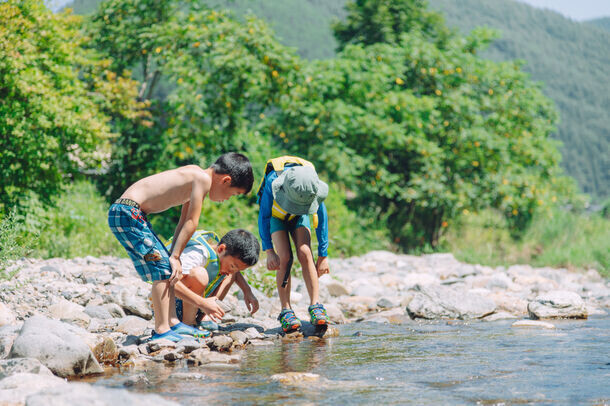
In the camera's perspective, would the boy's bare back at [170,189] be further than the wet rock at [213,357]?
Yes

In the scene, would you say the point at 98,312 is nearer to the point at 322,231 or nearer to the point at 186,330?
the point at 186,330

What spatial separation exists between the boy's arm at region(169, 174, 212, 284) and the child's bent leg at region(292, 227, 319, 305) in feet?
3.47

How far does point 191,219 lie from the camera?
383 cm

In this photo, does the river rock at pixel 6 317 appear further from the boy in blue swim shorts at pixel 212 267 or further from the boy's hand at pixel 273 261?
the boy's hand at pixel 273 261

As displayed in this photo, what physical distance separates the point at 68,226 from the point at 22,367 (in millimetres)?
6334

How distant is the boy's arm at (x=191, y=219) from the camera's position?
151 inches

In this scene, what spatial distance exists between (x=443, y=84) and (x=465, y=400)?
10848 mm

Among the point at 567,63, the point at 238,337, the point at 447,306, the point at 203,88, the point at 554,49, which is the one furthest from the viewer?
the point at 554,49

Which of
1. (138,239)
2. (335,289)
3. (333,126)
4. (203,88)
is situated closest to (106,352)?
(138,239)

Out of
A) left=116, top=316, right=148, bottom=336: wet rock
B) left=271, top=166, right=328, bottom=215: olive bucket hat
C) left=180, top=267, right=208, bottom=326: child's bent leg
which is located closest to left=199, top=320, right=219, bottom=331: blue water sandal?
left=180, top=267, right=208, bottom=326: child's bent leg

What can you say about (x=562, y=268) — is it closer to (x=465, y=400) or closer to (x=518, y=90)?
(x=518, y=90)

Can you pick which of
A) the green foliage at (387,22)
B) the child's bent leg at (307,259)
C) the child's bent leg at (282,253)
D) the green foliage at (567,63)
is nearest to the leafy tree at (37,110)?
the child's bent leg at (282,253)

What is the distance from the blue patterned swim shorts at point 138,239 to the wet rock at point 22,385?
3.35 ft

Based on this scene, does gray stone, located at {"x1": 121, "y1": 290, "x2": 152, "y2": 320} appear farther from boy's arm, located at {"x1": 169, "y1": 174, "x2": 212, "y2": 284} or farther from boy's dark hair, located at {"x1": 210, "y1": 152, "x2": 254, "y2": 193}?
boy's dark hair, located at {"x1": 210, "y1": 152, "x2": 254, "y2": 193}
